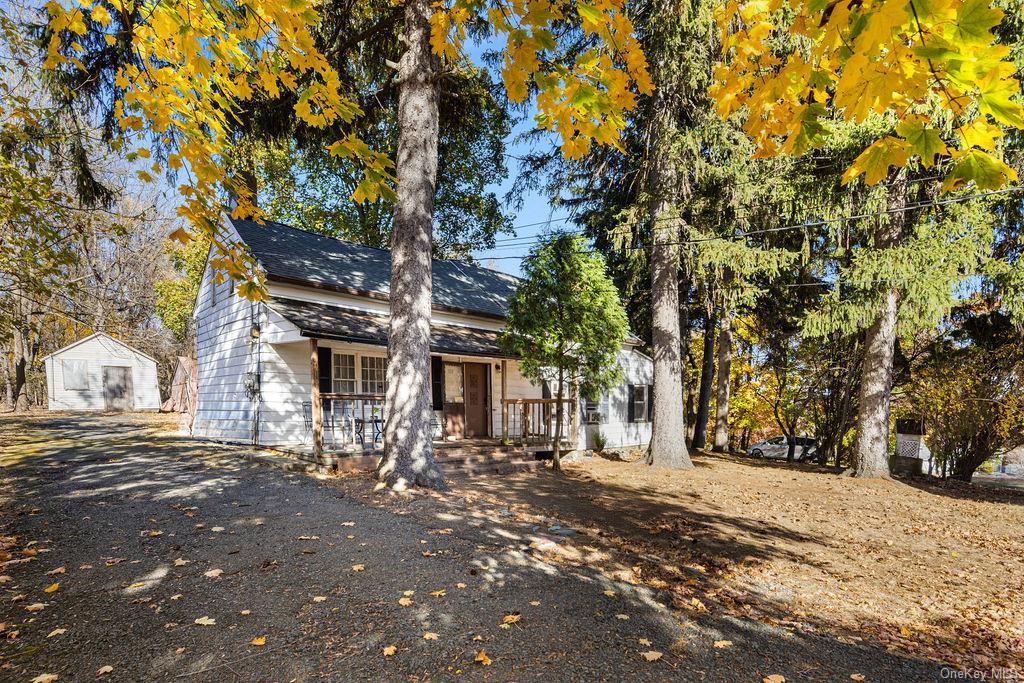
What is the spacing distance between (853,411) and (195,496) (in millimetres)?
17689

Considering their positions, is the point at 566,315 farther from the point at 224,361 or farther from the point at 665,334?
the point at 224,361

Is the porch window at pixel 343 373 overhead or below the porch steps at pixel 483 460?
overhead

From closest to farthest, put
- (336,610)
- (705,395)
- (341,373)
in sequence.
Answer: (336,610)
(341,373)
(705,395)

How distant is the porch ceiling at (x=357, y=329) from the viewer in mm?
10117

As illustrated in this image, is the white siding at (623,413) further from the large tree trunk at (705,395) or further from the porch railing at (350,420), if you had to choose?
the porch railing at (350,420)

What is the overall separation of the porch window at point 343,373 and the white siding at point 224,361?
1.64 m

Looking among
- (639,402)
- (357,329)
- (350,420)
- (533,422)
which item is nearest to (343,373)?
(350,420)

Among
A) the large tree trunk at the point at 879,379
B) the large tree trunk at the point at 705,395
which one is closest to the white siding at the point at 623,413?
the large tree trunk at the point at 705,395

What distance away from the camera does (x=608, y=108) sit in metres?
2.38

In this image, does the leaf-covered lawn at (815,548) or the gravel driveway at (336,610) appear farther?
the leaf-covered lawn at (815,548)

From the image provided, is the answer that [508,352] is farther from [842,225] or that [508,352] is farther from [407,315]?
[842,225]

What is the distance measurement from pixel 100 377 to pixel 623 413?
26.1m

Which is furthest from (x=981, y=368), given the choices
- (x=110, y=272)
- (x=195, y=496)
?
(x=110, y=272)

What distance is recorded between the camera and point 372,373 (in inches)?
485
